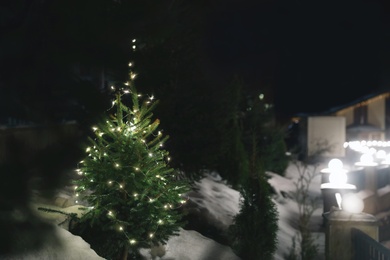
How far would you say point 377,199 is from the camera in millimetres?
16156

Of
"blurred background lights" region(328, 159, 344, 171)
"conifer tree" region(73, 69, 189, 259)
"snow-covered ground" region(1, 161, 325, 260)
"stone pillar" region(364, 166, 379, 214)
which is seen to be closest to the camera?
"snow-covered ground" region(1, 161, 325, 260)

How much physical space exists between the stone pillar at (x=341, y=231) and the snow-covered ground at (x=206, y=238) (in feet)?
5.16

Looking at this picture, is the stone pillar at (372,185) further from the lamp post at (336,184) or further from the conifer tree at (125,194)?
the conifer tree at (125,194)

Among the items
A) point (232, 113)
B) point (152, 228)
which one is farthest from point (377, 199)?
point (152, 228)

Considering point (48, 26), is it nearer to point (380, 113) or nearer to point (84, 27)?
point (84, 27)

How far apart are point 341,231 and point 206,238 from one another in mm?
2277

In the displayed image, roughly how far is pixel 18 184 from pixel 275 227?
194 inches

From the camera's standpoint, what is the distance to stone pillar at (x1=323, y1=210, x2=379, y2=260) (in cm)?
746

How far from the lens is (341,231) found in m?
7.52

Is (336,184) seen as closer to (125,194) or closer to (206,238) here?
(206,238)

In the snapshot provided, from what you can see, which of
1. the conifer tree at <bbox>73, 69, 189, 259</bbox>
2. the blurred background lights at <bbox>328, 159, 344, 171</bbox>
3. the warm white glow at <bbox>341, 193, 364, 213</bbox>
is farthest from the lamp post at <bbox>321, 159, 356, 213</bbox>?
the conifer tree at <bbox>73, 69, 189, 259</bbox>

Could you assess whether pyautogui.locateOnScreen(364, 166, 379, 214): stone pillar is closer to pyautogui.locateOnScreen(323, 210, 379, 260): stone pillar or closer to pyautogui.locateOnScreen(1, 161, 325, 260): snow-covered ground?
pyautogui.locateOnScreen(1, 161, 325, 260): snow-covered ground

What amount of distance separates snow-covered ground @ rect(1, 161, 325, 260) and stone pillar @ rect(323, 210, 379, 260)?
5.16 ft

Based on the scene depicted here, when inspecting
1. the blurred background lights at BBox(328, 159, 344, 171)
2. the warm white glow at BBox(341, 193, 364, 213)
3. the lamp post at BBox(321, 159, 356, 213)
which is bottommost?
the warm white glow at BBox(341, 193, 364, 213)
